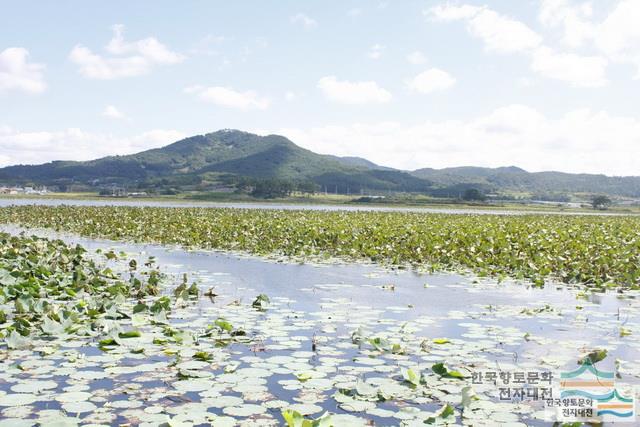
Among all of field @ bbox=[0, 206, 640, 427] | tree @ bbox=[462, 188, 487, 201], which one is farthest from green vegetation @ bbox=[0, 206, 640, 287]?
tree @ bbox=[462, 188, 487, 201]

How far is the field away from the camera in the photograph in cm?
630

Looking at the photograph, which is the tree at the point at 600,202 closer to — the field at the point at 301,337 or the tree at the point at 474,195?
the tree at the point at 474,195

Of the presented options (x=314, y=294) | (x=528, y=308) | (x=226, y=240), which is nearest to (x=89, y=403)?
(x=314, y=294)

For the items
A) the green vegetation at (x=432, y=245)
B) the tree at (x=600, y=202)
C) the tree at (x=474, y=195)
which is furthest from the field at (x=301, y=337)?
the tree at (x=600, y=202)

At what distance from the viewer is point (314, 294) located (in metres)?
14.0

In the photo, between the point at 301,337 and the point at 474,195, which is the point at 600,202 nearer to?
the point at 474,195

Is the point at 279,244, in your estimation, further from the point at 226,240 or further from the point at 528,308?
the point at 528,308

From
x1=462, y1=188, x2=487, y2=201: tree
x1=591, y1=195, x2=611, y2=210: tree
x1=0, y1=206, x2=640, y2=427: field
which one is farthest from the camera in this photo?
x1=462, y1=188, x2=487, y2=201: tree

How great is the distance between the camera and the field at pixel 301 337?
630 centimetres

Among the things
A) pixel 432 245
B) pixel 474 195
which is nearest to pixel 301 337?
pixel 432 245

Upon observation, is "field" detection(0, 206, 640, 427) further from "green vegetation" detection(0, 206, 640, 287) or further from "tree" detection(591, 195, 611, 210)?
"tree" detection(591, 195, 611, 210)

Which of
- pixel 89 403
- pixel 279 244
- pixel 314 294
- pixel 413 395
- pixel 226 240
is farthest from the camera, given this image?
pixel 226 240

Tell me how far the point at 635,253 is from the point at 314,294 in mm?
14596

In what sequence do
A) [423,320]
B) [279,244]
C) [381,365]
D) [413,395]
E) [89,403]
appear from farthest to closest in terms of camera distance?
[279,244] < [423,320] < [381,365] < [413,395] < [89,403]
